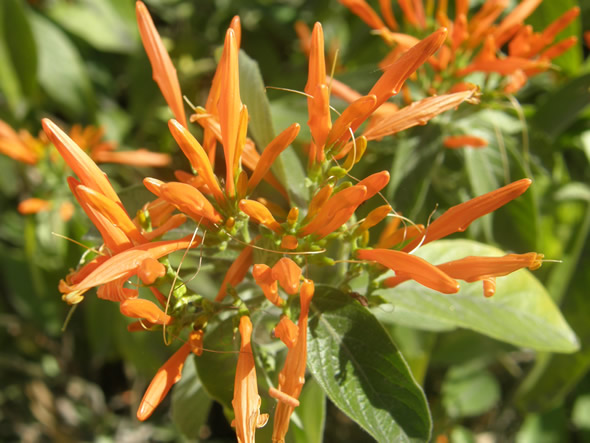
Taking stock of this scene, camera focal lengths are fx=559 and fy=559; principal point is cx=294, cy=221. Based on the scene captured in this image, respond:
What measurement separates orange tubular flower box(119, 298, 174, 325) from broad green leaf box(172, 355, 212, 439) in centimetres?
35

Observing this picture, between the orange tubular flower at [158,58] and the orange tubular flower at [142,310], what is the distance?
11.4 inches

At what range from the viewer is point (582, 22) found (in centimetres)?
164

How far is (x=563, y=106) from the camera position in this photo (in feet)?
4.01

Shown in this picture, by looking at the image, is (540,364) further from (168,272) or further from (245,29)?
(245,29)

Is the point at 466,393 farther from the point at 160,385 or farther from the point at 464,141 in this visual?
the point at 160,385

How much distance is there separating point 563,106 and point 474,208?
2.29ft

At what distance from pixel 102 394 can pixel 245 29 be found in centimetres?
141

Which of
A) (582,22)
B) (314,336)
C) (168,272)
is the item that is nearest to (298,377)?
(314,336)

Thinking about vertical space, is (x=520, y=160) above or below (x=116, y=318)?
above

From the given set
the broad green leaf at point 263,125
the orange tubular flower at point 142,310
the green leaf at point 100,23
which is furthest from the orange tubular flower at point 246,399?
the green leaf at point 100,23

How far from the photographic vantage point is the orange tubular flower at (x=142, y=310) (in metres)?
0.64

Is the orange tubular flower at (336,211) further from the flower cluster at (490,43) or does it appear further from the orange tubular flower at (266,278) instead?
the flower cluster at (490,43)

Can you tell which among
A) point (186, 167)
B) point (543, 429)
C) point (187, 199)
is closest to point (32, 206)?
A: point (186, 167)

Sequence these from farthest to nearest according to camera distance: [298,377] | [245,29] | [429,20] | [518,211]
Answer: [245,29]
[429,20]
[518,211]
[298,377]
